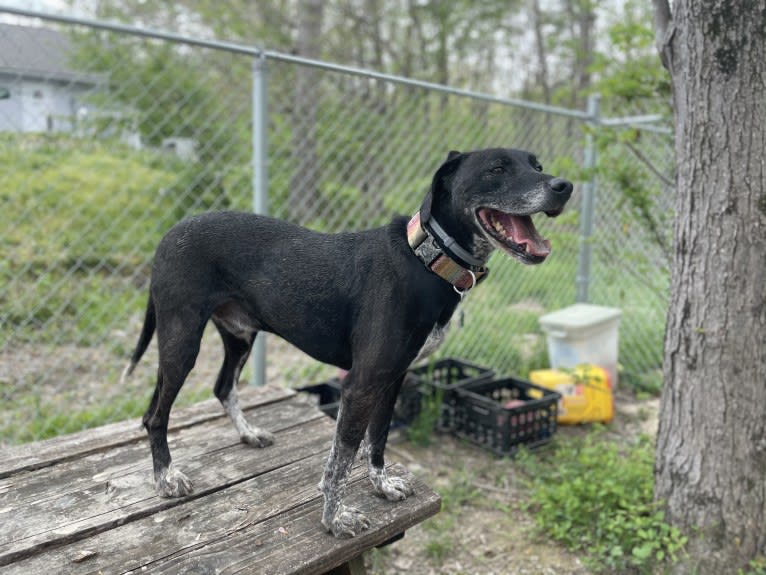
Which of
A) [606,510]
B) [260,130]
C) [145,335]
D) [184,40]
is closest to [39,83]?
[184,40]

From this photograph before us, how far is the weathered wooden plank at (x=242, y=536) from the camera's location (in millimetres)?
1745

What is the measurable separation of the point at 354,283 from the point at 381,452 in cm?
69

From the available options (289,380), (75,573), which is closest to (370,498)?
(75,573)

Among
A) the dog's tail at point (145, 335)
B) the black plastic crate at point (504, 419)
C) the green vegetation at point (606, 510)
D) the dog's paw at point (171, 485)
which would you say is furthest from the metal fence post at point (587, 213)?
the dog's paw at point (171, 485)

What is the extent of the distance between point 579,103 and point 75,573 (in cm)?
1069

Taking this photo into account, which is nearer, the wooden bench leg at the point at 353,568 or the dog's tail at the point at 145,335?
the wooden bench leg at the point at 353,568

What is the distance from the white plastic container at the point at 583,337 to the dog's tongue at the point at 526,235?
2762 mm

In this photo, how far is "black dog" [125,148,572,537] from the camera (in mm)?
1764

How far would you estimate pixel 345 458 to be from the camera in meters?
1.90

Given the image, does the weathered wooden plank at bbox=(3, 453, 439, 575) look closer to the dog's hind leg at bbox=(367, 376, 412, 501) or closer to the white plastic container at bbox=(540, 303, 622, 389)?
the dog's hind leg at bbox=(367, 376, 412, 501)

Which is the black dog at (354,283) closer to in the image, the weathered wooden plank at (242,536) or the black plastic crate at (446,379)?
the weathered wooden plank at (242,536)

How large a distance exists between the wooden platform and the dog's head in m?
1.04

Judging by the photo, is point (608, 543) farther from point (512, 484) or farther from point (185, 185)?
point (185, 185)

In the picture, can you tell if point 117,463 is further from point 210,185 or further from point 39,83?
point 210,185
